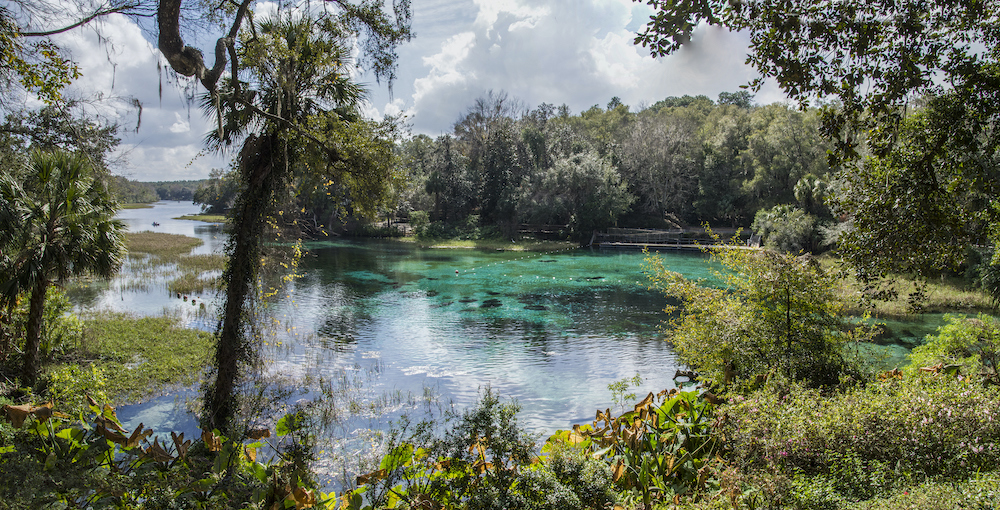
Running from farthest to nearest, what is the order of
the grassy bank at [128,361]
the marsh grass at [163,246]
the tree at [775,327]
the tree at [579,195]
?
1. the tree at [579,195]
2. the marsh grass at [163,246]
3. the grassy bank at [128,361]
4. the tree at [775,327]

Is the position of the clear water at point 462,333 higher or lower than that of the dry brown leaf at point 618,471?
lower

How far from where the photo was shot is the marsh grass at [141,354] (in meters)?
10.1

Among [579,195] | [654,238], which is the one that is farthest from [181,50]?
[654,238]

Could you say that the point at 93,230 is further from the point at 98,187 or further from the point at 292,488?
the point at 292,488

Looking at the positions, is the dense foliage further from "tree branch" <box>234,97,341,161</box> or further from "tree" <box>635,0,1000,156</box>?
"tree" <box>635,0,1000,156</box>

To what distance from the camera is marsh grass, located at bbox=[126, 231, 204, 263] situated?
31562 millimetres

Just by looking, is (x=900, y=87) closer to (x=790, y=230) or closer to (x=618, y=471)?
(x=618, y=471)

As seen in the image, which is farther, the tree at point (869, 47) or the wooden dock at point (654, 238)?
the wooden dock at point (654, 238)

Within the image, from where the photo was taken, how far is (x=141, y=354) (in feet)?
38.8

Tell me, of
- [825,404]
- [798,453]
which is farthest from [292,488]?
[825,404]

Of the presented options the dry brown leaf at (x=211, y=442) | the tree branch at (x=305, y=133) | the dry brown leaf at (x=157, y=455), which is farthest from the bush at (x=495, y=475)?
the tree branch at (x=305, y=133)

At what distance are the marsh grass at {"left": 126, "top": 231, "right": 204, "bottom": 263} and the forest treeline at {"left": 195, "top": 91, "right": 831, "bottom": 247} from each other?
22.1 feet

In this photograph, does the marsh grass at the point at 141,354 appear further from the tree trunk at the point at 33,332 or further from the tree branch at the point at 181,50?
the tree branch at the point at 181,50

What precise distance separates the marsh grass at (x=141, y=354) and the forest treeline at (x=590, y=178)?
32657 mm
